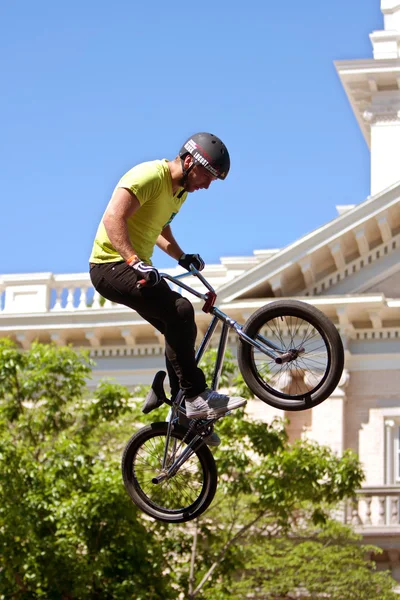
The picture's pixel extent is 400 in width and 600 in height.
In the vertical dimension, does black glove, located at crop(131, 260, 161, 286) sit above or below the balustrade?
below

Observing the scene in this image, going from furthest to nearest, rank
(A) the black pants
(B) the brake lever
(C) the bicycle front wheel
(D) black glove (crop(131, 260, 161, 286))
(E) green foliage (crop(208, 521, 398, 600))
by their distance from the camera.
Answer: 1. (E) green foliage (crop(208, 521, 398, 600))
2. (C) the bicycle front wheel
3. (A) the black pants
4. (B) the brake lever
5. (D) black glove (crop(131, 260, 161, 286))

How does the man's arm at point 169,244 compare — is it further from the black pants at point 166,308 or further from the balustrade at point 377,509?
the balustrade at point 377,509

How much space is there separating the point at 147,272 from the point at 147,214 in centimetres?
67

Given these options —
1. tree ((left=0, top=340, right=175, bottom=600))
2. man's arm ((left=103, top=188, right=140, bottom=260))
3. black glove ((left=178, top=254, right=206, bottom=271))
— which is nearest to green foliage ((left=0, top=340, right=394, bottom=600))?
tree ((left=0, top=340, right=175, bottom=600))

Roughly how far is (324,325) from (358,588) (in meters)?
18.8

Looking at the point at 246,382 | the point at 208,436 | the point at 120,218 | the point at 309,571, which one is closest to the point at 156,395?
the point at 208,436

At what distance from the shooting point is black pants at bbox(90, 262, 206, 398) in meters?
10.5

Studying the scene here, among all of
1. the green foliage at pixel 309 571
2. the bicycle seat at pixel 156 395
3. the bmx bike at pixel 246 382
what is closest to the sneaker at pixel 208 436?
the bmx bike at pixel 246 382

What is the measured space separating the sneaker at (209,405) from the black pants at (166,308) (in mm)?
53

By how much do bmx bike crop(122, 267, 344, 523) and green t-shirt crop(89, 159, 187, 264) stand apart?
1.03 ft

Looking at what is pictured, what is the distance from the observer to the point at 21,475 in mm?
24484

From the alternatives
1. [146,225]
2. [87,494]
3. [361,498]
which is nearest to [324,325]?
[146,225]

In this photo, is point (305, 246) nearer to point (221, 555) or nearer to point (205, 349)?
point (221, 555)

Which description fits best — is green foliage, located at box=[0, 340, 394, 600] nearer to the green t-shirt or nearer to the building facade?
the building facade
